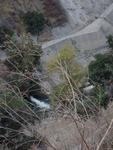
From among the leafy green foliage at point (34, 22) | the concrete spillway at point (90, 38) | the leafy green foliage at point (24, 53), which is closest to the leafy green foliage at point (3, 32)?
the leafy green foliage at point (34, 22)

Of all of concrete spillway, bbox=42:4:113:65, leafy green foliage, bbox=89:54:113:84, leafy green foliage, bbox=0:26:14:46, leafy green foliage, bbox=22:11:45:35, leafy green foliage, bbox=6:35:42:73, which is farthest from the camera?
leafy green foliage, bbox=22:11:45:35

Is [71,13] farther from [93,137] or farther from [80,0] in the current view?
[93,137]

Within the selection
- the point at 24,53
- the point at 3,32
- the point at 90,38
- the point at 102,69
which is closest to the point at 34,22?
the point at 3,32

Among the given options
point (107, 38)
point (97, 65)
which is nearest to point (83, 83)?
point (97, 65)

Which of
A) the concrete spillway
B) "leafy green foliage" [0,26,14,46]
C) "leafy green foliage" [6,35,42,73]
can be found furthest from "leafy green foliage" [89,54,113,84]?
"leafy green foliage" [6,35,42,73]

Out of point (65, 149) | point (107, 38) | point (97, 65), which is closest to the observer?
point (65, 149)

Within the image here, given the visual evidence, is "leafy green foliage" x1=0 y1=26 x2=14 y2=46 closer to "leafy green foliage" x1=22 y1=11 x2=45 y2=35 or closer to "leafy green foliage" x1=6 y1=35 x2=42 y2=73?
"leafy green foliage" x1=22 y1=11 x2=45 y2=35
